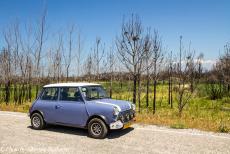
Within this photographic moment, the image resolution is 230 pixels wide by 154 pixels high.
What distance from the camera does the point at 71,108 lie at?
8828mm

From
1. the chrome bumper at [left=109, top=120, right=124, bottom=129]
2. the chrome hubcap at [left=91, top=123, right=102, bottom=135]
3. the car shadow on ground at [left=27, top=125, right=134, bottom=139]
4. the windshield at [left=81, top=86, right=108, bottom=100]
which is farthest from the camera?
the windshield at [left=81, top=86, right=108, bottom=100]

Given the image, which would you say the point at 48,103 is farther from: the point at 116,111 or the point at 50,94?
the point at 116,111

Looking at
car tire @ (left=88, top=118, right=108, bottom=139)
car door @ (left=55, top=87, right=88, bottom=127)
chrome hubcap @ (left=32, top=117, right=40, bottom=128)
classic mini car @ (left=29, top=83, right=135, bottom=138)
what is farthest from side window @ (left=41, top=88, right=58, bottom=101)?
car tire @ (left=88, top=118, right=108, bottom=139)

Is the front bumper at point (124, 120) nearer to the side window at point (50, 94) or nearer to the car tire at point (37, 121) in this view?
the side window at point (50, 94)

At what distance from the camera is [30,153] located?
265 inches

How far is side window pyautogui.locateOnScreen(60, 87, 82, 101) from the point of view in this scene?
8.89 metres

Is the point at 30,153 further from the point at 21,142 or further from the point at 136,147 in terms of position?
the point at 136,147

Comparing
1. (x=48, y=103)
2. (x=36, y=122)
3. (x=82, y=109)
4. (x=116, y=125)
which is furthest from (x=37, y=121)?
(x=116, y=125)

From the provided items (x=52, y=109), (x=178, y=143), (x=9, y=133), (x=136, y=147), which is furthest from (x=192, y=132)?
(x=9, y=133)

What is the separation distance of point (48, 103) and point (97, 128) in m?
2.30

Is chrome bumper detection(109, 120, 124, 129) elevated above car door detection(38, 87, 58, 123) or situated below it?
below

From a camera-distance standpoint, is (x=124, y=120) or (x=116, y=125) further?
(x=124, y=120)

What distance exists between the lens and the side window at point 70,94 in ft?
29.2

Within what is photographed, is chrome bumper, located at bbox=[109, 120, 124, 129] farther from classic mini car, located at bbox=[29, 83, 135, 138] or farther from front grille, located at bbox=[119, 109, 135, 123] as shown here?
front grille, located at bbox=[119, 109, 135, 123]
